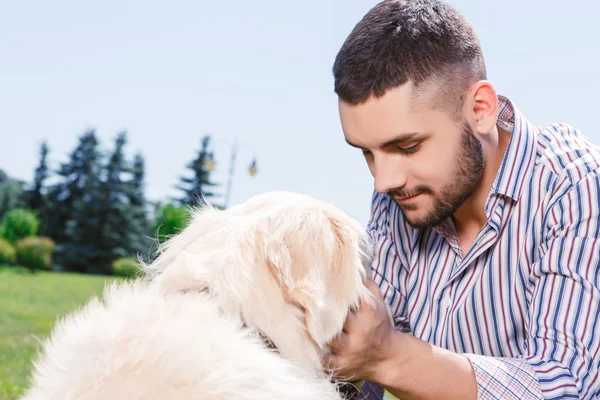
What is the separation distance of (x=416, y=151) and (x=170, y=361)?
120cm

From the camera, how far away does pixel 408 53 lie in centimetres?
250

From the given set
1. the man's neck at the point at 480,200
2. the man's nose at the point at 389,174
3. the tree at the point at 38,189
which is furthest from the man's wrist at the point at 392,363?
the tree at the point at 38,189

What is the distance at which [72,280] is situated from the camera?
86.8ft

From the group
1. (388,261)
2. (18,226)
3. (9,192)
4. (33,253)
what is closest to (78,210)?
(18,226)

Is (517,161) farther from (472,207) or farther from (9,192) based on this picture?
(9,192)

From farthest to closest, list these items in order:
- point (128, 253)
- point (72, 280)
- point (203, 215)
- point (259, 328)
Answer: point (128, 253) < point (72, 280) < point (203, 215) < point (259, 328)

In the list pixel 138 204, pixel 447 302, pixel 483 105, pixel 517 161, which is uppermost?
pixel 483 105

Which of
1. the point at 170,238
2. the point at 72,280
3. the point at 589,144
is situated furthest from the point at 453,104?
the point at 72,280

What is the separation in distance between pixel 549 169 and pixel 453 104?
44 centimetres

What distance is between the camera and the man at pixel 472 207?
2.14 metres

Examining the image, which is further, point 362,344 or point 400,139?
point 400,139

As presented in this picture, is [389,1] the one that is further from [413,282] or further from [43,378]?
[43,378]

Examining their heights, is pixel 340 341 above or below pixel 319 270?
below

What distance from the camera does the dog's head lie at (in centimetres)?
185
